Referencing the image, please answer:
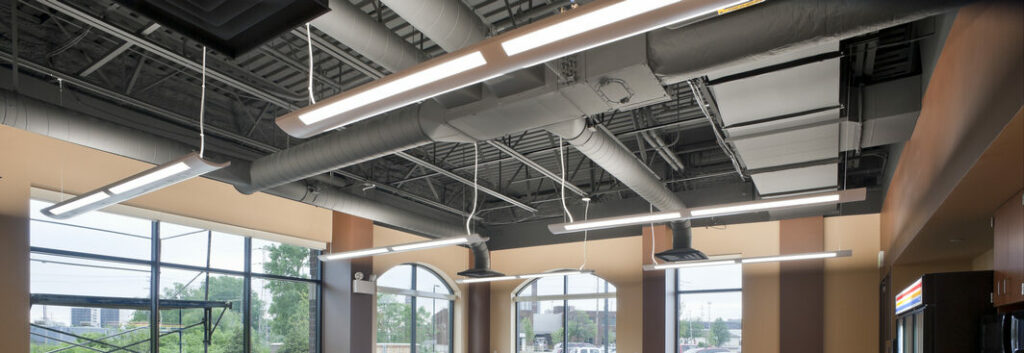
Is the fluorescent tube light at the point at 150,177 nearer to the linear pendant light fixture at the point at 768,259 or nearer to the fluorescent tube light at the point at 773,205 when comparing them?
the fluorescent tube light at the point at 773,205

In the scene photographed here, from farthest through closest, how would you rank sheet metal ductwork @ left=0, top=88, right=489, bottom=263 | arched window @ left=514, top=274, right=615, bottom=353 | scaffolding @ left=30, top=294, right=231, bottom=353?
arched window @ left=514, top=274, right=615, bottom=353 < scaffolding @ left=30, top=294, right=231, bottom=353 < sheet metal ductwork @ left=0, top=88, right=489, bottom=263

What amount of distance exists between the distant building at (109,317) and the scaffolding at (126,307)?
46 millimetres

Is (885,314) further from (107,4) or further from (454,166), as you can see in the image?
(107,4)

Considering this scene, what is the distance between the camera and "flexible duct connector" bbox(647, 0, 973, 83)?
3465 mm

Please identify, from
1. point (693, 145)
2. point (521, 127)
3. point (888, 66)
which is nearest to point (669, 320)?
point (693, 145)

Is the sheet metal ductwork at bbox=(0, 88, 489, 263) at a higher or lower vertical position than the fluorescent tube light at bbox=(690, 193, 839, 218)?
higher

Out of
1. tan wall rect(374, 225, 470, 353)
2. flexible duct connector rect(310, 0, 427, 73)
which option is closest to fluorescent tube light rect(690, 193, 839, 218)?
flexible duct connector rect(310, 0, 427, 73)

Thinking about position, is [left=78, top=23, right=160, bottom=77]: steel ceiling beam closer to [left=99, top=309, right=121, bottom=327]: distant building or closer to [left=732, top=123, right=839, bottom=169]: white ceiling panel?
[left=99, top=309, right=121, bottom=327]: distant building

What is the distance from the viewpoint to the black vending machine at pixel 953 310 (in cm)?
492

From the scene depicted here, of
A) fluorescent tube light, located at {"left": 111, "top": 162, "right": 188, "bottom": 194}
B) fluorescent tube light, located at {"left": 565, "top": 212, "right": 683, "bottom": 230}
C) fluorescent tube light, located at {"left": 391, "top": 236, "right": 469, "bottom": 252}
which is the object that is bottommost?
fluorescent tube light, located at {"left": 391, "top": 236, "right": 469, "bottom": 252}

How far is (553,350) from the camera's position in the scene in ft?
43.5

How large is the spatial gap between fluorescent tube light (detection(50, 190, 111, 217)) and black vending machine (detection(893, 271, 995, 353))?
6249mm

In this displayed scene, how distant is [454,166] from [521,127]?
5.41 metres

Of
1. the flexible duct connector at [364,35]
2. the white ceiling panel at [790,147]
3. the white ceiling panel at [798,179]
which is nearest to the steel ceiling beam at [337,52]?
the flexible duct connector at [364,35]
